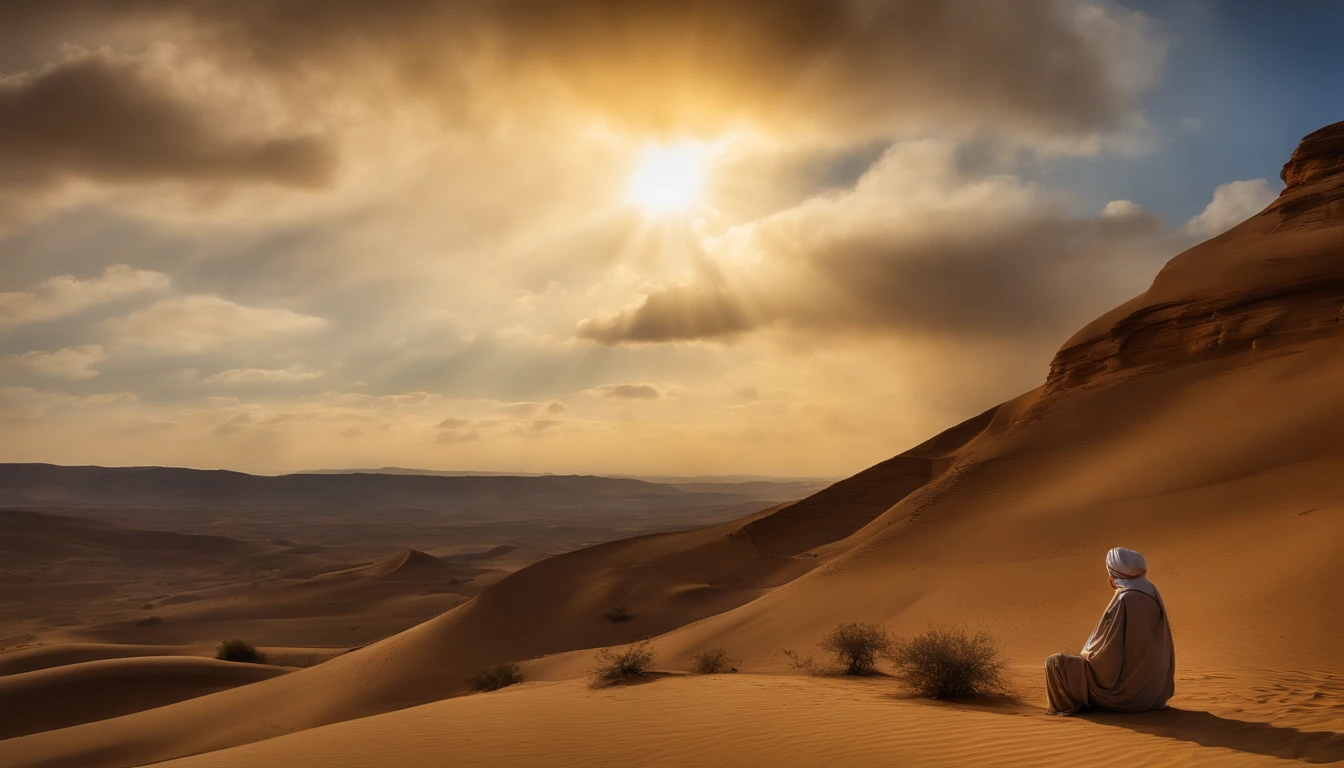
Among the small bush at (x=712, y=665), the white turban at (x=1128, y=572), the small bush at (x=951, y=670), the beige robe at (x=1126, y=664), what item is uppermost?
the white turban at (x=1128, y=572)

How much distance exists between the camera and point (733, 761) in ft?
21.3

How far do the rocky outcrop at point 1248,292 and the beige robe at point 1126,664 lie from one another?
20.2m

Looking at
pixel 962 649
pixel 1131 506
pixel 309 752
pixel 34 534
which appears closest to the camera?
pixel 309 752

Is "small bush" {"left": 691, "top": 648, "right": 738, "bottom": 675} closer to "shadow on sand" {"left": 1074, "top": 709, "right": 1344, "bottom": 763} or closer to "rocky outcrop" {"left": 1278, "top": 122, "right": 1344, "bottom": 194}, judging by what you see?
"shadow on sand" {"left": 1074, "top": 709, "right": 1344, "bottom": 763}

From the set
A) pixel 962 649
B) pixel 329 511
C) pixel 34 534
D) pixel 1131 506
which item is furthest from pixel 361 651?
pixel 329 511

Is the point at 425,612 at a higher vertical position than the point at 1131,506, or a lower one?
lower

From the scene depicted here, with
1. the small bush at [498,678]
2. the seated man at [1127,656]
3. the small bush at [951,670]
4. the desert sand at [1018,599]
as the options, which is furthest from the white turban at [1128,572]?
the small bush at [498,678]

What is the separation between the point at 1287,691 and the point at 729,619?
13483 millimetres

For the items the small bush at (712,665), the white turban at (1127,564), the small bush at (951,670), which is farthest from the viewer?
the small bush at (712,665)

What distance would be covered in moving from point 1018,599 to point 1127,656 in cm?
893

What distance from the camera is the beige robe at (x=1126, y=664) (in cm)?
734

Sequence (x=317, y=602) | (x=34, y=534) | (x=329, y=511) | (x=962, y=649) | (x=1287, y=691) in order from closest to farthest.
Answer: (x=1287, y=691)
(x=962, y=649)
(x=317, y=602)
(x=34, y=534)
(x=329, y=511)

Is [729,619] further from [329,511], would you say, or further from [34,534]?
[329,511]

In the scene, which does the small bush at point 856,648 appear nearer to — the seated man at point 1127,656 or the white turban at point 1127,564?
the seated man at point 1127,656
